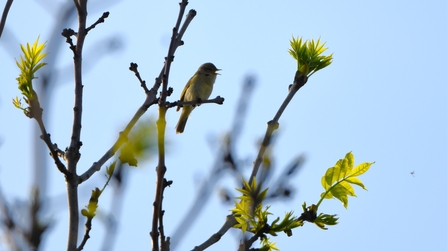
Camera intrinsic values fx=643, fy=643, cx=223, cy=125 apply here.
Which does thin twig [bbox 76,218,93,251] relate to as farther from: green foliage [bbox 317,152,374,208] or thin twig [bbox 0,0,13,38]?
green foliage [bbox 317,152,374,208]

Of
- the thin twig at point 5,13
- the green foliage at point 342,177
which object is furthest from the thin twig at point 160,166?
the green foliage at point 342,177

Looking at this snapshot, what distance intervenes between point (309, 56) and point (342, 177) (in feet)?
2.89

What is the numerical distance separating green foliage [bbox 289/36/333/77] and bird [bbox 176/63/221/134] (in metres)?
6.94

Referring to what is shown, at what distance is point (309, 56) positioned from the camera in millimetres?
4141

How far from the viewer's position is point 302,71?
4008 millimetres

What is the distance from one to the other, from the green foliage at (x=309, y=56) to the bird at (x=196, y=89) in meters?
6.94

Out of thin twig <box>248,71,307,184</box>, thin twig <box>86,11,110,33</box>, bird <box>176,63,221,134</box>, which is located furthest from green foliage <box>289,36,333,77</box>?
bird <box>176,63,221,134</box>

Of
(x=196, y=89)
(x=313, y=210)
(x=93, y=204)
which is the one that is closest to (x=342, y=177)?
(x=313, y=210)

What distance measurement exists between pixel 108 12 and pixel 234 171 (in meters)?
2.03

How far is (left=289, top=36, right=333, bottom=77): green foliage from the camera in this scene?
4113 mm

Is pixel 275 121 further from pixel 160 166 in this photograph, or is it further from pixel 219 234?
pixel 160 166

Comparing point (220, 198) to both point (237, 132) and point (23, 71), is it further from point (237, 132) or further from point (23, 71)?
point (23, 71)

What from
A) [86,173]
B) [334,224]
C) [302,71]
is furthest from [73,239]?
[302,71]

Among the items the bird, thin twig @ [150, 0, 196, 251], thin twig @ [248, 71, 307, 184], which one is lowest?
thin twig @ [150, 0, 196, 251]
